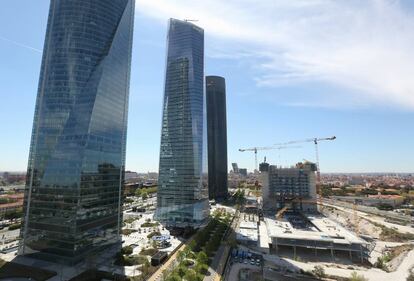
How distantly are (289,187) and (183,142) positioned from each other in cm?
9217

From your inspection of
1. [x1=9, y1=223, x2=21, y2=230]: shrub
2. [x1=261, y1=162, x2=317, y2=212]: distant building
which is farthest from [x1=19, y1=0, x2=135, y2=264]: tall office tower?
[x1=261, y1=162, x2=317, y2=212]: distant building

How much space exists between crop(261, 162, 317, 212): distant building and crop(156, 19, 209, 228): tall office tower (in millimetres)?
61238

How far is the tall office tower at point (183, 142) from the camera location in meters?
134

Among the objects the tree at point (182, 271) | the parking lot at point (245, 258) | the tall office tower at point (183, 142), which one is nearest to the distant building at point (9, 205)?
the tall office tower at point (183, 142)

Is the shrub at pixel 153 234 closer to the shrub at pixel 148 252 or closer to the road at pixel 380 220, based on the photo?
the shrub at pixel 148 252

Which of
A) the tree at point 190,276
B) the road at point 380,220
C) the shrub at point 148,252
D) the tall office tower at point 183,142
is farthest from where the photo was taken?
the tall office tower at point 183,142

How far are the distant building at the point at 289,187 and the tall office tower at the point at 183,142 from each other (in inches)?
2411

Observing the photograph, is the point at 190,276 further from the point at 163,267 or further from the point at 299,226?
the point at 299,226

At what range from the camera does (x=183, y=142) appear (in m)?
138

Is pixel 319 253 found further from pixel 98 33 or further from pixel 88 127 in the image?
pixel 98 33

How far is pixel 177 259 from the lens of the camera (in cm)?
7681

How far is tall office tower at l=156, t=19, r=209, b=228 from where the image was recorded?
134 metres

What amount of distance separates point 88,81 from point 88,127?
15712mm

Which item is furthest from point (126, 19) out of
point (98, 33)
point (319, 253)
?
point (319, 253)
